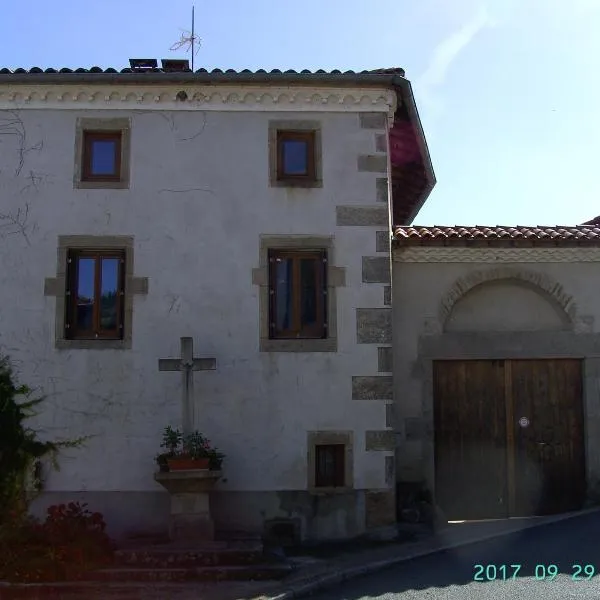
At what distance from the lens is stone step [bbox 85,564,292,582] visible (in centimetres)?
802

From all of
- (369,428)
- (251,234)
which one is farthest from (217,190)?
(369,428)

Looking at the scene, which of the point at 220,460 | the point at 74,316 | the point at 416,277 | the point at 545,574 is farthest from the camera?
the point at 416,277

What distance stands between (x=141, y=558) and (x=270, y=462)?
2100mm

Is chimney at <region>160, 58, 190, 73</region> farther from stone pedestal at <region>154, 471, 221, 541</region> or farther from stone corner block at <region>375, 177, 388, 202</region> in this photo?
stone pedestal at <region>154, 471, 221, 541</region>

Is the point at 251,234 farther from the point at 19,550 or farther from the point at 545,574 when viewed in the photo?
the point at 545,574

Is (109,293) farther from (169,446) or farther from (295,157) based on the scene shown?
(295,157)

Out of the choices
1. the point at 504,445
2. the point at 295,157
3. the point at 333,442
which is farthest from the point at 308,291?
the point at 504,445

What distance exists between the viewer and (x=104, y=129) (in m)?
10.3

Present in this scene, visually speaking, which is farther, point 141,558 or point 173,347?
point 173,347

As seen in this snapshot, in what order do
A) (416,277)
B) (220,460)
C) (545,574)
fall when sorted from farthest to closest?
(416,277)
(220,460)
(545,574)

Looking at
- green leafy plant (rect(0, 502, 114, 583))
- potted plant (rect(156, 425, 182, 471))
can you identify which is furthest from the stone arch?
green leafy plant (rect(0, 502, 114, 583))

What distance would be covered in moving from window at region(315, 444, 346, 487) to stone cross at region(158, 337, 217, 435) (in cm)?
171

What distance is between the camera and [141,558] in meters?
8.30

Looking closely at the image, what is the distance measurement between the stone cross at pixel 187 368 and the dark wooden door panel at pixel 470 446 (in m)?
3.45
